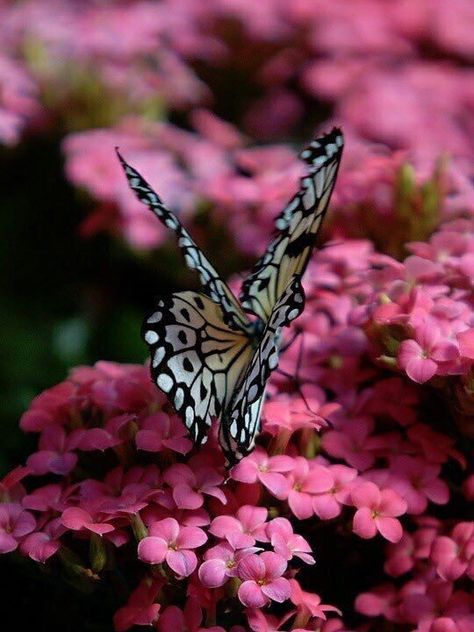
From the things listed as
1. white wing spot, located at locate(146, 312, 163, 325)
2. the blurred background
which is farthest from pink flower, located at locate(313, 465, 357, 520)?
the blurred background

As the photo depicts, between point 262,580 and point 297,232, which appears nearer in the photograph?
point 262,580

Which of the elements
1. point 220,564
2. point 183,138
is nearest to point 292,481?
point 220,564

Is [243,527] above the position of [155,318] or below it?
below

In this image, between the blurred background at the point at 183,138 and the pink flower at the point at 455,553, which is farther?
the blurred background at the point at 183,138

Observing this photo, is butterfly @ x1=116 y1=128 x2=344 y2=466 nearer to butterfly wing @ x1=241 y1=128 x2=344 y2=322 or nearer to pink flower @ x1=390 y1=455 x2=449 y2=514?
butterfly wing @ x1=241 y1=128 x2=344 y2=322

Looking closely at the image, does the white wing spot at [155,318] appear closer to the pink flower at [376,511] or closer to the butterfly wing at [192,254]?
the butterfly wing at [192,254]

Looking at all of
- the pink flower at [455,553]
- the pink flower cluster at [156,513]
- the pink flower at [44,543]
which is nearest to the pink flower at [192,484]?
the pink flower cluster at [156,513]

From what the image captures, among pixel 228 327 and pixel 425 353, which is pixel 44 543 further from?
pixel 425 353
